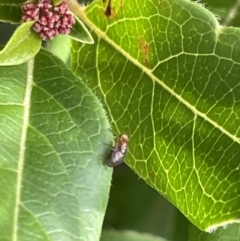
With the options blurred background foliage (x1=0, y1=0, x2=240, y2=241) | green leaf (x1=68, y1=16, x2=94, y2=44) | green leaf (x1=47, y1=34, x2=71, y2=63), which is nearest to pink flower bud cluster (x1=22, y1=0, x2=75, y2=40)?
green leaf (x1=68, y1=16, x2=94, y2=44)

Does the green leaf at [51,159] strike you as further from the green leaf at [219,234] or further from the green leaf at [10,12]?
the green leaf at [219,234]

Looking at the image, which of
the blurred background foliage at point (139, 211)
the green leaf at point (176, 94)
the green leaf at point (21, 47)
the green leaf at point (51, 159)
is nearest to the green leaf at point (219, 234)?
the blurred background foliage at point (139, 211)

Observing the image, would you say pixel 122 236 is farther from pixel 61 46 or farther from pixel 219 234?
pixel 61 46

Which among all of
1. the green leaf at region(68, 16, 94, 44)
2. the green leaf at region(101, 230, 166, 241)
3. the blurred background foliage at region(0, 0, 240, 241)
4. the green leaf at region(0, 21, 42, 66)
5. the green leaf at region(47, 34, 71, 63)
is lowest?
the green leaf at region(101, 230, 166, 241)

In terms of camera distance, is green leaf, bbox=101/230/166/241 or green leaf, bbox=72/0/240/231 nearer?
green leaf, bbox=72/0/240/231

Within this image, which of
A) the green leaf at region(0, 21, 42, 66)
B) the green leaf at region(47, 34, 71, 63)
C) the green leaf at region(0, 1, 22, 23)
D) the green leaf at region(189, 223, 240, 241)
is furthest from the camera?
the green leaf at region(189, 223, 240, 241)

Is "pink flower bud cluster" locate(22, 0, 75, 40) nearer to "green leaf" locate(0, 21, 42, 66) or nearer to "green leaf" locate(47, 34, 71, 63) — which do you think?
"green leaf" locate(0, 21, 42, 66)

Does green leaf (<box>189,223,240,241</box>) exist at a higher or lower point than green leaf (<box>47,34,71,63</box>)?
lower
